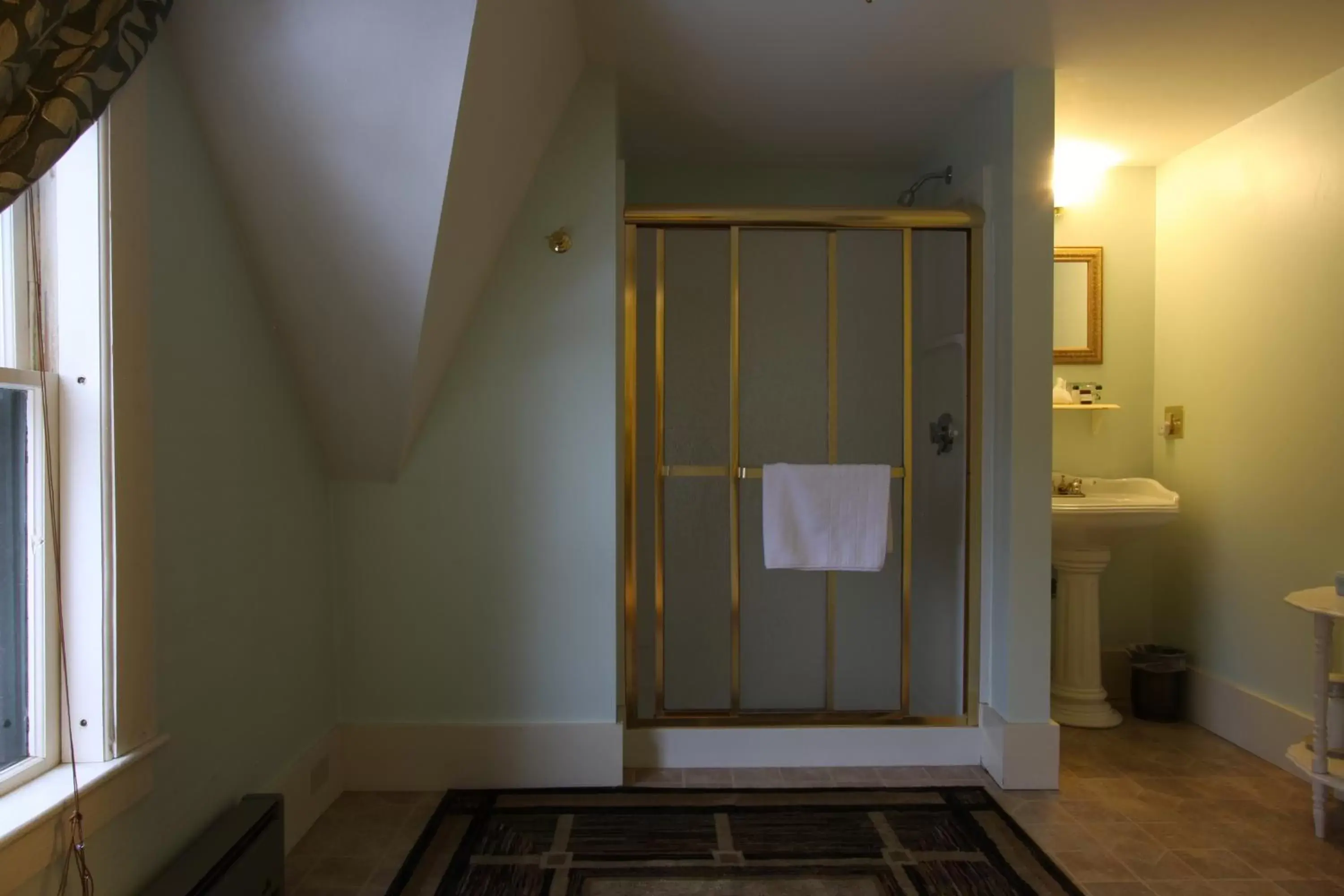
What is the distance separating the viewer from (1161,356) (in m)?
3.26

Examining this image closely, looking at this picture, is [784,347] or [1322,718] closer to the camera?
[1322,718]

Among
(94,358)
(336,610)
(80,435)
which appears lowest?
(336,610)

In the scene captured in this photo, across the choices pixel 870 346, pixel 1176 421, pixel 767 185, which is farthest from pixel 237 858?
pixel 1176 421

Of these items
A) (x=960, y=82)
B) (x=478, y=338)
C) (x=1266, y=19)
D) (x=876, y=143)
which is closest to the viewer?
(x=1266, y=19)

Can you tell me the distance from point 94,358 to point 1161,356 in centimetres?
340

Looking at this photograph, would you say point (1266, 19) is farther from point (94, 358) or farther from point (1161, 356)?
point (94, 358)

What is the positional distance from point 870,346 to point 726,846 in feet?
4.97

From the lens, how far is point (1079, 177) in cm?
327

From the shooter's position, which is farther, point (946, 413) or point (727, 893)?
point (946, 413)

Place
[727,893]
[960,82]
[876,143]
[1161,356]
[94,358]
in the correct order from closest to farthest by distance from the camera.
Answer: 1. [94,358]
2. [727,893]
3. [960,82]
4. [876,143]
5. [1161,356]

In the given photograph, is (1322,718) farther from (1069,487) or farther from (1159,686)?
(1069,487)

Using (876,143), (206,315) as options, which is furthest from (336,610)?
(876,143)

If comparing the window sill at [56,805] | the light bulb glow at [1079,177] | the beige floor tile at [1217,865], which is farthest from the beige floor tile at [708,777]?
the light bulb glow at [1079,177]

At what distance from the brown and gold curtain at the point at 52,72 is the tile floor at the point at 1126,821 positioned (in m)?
1.56
